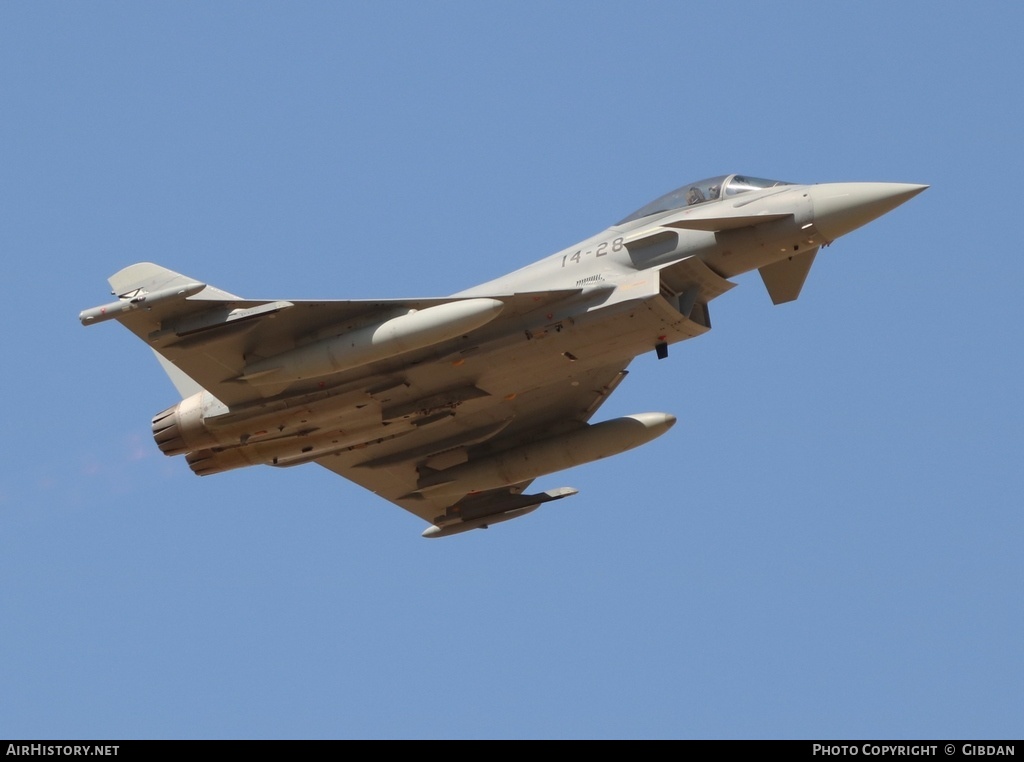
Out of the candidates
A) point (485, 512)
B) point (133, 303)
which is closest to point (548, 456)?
point (485, 512)

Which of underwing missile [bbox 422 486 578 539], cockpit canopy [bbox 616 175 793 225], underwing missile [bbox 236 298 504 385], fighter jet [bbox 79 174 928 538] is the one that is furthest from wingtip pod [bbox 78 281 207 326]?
underwing missile [bbox 422 486 578 539]

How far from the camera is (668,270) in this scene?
20359 mm

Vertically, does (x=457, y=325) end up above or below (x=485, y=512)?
above

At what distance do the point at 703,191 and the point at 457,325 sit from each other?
4508 millimetres

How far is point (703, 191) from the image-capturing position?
20.9 meters

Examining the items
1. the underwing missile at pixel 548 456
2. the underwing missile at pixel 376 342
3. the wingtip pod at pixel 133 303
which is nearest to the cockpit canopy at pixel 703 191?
the underwing missile at pixel 376 342

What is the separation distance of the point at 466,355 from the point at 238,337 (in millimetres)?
3404

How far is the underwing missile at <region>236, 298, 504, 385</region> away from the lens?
1920 cm

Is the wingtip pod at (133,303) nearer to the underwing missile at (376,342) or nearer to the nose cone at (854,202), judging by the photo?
the underwing missile at (376,342)

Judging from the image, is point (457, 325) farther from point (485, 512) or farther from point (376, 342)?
point (485, 512)

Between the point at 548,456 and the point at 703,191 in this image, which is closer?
the point at 703,191

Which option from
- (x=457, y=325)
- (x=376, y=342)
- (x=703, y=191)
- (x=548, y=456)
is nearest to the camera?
(x=457, y=325)

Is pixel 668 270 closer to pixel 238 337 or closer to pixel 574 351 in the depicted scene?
pixel 574 351
